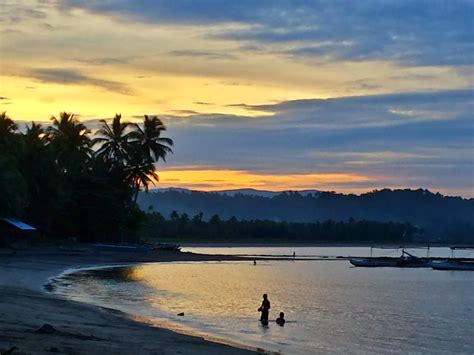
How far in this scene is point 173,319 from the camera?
27.7 metres

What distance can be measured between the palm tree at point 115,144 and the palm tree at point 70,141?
4.05ft

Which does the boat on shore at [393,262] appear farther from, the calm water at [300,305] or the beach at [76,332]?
the beach at [76,332]

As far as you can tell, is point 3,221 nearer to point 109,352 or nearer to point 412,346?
point 412,346

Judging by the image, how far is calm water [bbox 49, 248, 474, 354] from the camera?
2496 cm

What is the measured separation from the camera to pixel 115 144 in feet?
240

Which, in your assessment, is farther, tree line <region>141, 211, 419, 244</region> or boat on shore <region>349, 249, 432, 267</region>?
tree line <region>141, 211, 419, 244</region>

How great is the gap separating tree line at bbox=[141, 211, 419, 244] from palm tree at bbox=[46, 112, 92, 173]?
36.1 m

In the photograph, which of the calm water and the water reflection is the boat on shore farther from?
the calm water

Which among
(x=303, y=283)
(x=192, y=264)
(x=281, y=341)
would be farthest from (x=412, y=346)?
(x=192, y=264)

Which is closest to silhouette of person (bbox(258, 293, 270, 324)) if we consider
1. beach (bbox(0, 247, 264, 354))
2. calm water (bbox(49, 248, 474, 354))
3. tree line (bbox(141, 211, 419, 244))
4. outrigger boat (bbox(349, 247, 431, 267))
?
calm water (bbox(49, 248, 474, 354))

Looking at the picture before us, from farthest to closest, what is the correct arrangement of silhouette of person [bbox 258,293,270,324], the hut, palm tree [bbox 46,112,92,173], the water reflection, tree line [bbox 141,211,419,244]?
tree line [bbox 141,211,419,244]
palm tree [bbox 46,112,92,173]
the hut
silhouette of person [bbox 258,293,270,324]
the water reflection

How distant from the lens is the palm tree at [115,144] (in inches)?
2869

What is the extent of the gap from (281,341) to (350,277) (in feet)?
136

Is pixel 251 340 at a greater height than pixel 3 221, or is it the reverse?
pixel 3 221
